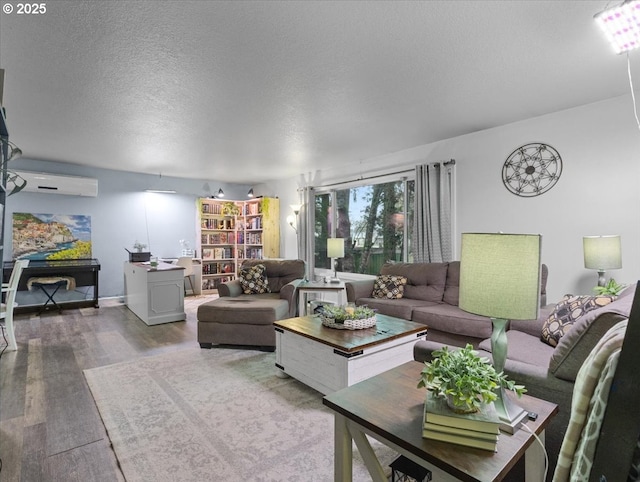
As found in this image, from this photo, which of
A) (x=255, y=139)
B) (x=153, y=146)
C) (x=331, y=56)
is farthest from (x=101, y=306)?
(x=331, y=56)

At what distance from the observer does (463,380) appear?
1.01m

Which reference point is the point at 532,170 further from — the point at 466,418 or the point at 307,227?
the point at 307,227

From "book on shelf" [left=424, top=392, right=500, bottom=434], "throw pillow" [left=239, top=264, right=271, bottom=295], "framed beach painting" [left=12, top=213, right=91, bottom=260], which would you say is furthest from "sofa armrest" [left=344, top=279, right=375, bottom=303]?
"framed beach painting" [left=12, top=213, right=91, bottom=260]

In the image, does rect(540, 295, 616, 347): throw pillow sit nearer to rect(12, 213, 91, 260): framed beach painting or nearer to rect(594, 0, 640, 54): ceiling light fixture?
rect(594, 0, 640, 54): ceiling light fixture

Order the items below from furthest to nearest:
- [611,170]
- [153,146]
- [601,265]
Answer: [153,146]
[611,170]
[601,265]

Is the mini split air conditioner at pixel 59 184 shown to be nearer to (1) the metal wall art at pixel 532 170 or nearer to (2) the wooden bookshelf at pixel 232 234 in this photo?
(2) the wooden bookshelf at pixel 232 234

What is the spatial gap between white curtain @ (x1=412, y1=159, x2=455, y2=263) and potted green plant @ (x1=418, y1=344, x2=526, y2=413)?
10.8 ft

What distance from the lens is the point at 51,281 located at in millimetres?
5203

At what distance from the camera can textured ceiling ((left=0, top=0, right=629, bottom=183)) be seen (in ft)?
6.20

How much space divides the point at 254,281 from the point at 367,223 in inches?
87.4

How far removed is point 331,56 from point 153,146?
333 cm

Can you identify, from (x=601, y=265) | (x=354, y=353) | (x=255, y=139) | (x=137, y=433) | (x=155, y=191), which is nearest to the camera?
(x=137, y=433)

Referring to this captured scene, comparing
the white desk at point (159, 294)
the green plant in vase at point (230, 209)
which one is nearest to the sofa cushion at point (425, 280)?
the white desk at point (159, 294)

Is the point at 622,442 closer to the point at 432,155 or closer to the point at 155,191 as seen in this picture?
the point at 432,155
